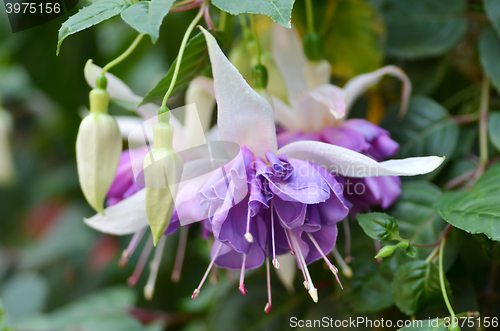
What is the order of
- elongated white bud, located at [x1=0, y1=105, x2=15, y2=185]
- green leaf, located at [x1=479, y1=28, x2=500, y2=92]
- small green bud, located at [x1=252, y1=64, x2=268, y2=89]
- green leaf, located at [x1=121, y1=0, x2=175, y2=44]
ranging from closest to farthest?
green leaf, located at [x1=121, y1=0, x2=175, y2=44], small green bud, located at [x1=252, y1=64, x2=268, y2=89], green leaf, located at [x1=479, y1=28, x2=500, y2=92], elongated white bud, located at [x1=0, y1=105, x2=15, y2=185]

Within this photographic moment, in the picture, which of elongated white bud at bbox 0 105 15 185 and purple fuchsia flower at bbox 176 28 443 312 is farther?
elongated white bud at bbox 0 105 15 185

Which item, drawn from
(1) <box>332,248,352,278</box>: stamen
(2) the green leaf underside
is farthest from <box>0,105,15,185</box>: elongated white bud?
(2) the green leaf underside

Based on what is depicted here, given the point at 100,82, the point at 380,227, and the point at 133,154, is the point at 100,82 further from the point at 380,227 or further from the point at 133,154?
the point at 380,227

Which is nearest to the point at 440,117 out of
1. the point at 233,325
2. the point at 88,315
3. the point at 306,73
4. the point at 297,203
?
the point at 306,73

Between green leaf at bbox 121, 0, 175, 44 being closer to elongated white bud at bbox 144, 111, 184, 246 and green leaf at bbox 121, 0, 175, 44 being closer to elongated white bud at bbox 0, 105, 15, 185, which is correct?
elongated white bud at bbox 144, 111, 184, 246

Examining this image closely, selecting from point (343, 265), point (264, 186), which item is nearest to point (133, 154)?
point (264, 186)

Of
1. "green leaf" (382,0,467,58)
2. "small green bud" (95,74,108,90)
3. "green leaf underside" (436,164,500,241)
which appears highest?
"small green bud" (95,74,108,90)

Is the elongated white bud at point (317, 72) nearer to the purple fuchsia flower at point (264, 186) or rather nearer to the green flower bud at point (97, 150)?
the purple fuchsia flower at point (264, 186)

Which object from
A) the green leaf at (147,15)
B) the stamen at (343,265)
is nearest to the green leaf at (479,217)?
the stamen at (343,265)
